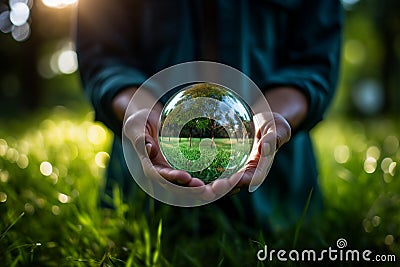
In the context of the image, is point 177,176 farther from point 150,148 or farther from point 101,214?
point 101,214

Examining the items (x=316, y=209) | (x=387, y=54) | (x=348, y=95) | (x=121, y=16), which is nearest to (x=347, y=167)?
(x=316, y=209)

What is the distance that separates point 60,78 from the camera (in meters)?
13.2

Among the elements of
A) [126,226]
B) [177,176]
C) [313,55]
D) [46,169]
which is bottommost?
[46,169]

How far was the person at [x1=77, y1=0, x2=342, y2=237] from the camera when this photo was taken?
152cm

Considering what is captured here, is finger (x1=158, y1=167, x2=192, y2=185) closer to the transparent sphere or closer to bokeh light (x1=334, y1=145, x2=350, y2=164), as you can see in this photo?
the transparent sphere

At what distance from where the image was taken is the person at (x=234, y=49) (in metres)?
1.52

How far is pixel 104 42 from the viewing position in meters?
1.64

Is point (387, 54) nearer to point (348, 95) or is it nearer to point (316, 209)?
point (316, 209)

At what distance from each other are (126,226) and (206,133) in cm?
68

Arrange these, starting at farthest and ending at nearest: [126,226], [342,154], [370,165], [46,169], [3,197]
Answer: [342,154] < [370,165] < [46,169] < [3,197] < [126,226]

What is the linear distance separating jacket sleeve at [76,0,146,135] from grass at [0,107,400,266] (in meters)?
0.35

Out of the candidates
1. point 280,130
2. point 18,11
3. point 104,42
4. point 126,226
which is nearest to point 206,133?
point 280,130

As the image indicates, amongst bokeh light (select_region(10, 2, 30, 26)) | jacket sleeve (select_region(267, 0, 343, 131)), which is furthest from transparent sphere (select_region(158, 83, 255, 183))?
bokeh light (select_region(10, 2, 30, 26))

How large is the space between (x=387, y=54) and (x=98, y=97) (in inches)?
296
